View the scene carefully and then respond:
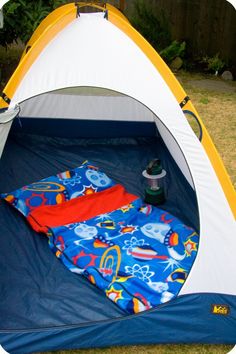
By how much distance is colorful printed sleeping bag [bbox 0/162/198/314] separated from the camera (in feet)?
6.66

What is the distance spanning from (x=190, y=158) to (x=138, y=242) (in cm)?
65

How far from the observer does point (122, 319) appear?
6.03ft

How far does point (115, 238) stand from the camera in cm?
239

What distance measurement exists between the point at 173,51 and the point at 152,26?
42cm

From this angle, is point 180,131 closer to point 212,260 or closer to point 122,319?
point 212,260

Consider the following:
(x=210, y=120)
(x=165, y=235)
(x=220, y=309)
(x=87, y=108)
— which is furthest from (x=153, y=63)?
(x=210, y=120)

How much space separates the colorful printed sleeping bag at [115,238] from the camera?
80.0 inches

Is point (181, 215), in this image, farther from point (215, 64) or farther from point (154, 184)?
point (215, 64)

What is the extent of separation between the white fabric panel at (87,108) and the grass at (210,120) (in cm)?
72

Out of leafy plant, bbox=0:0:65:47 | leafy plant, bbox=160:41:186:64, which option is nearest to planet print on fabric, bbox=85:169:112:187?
leafy plant, bbox=0:0:65:47

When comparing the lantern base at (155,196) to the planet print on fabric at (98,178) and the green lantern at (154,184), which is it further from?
the planet print on fabric at (98,178)

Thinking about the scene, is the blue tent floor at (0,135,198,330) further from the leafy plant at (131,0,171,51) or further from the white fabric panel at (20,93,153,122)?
the leafy plant at (131,0,171,51)

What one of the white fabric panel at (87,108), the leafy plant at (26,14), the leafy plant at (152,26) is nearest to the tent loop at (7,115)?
the white fabric panel at (87,108)

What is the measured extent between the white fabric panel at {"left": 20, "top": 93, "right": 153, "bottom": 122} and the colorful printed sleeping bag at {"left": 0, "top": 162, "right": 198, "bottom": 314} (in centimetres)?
69
